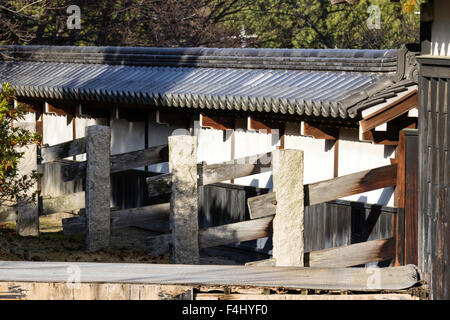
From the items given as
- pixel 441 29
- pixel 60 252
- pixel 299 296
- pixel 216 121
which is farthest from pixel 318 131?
pixel 299 296

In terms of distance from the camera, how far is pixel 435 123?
8133 mm

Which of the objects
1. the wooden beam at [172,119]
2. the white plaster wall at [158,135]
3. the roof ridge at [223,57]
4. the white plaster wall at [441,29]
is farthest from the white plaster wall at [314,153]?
the white plaster wall at [441,29]

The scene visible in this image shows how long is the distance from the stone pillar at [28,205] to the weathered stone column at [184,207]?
3.48 metres

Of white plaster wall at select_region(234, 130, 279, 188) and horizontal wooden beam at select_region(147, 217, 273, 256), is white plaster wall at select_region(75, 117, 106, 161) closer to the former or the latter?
white plaster wall at select_region(234, 130, 279, 188)

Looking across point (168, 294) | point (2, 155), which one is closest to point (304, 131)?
point (2, 155)

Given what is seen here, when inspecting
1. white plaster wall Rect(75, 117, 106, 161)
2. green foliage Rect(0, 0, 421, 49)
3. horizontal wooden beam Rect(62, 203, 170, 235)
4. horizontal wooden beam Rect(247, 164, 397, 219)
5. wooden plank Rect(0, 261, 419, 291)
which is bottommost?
wooden plank Rect(0, 261, 419, 291)

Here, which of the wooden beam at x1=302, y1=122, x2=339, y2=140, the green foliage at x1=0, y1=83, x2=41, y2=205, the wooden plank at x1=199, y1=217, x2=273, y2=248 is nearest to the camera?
the green foliage at x1=0, y1=83, x2=41, y2=205

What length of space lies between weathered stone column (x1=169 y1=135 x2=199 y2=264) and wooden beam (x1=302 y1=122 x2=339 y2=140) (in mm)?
1761

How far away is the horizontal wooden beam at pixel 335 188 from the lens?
36.6ft

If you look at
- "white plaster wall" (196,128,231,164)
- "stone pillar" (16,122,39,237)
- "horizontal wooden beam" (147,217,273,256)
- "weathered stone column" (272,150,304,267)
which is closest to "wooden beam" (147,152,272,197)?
"horizontal wooden beam" (147,217,273,256)

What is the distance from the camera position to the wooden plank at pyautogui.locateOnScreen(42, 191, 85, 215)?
1494 cm

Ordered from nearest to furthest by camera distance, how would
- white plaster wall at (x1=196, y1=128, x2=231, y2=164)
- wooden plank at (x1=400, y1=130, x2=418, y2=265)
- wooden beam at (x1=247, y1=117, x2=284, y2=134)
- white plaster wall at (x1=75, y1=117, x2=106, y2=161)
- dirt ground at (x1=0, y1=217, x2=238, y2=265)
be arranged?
wooden plank at (x1=400, y1=130, x2=418, y2=265), dirt ground at (x1=0, y1=217, x2=238, y2=265), wooden beam at (x1=247, y1=117, x2=284, y2=134), white plaster wall at (x1=196, y1=128, x2=231, y2=164), white plaster wall at (x1=75, y1=117, x2=106, y2=161)

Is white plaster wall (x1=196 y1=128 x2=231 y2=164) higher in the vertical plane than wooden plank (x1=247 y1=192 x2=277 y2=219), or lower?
higher
